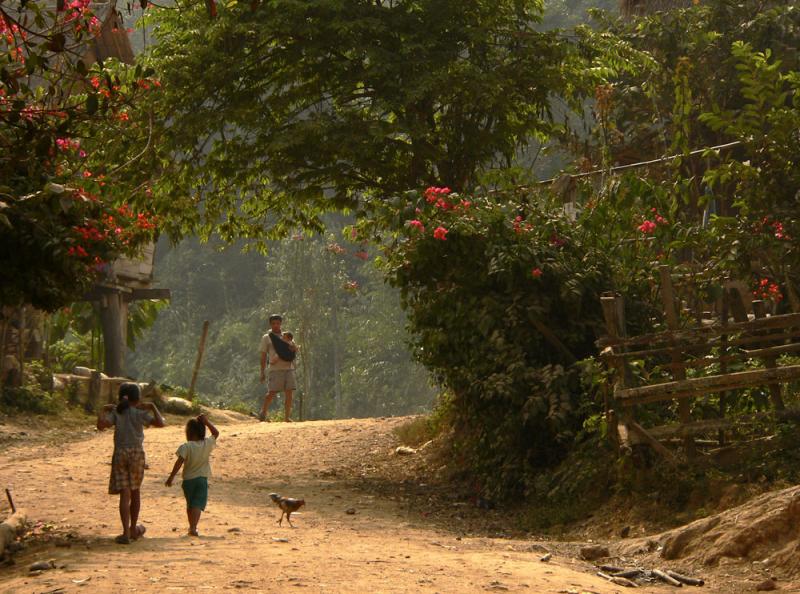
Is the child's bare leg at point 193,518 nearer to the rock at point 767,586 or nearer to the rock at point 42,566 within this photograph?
the rock at point 42,566

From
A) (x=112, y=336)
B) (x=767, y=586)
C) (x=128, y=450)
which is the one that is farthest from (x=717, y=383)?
(x=112, y=336)

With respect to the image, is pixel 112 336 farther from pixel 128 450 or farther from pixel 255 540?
pixel 255 540

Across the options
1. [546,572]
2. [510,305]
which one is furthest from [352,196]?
[546,572]

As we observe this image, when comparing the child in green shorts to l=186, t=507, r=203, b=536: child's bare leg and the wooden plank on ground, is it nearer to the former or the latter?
l=186, t=507, r=203, b=536: child's bare leg

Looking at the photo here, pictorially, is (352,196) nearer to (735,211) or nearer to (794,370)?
(735,211)

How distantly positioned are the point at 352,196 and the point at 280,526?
726cm

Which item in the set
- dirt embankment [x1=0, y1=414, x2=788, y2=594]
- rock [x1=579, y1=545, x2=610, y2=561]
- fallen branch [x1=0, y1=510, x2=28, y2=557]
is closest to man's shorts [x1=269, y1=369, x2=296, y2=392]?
dirt embankment [x1=0, y1=414, x2=788, y2=594]

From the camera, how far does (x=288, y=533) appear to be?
9508 millimetres

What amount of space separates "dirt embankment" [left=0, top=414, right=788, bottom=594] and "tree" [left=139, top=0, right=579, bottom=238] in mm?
3512

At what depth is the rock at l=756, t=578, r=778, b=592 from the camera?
718 centimetres

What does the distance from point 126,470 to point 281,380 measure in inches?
411

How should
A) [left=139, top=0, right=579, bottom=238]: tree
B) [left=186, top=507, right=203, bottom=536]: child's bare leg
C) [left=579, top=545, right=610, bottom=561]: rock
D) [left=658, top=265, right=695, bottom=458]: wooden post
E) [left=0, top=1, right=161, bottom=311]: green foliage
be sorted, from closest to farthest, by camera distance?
[left=0, top=1, right=161, bottom=311]: green foliage, [left=579, top=545, right=610, bottom=561]: rock, [left=186, top=507, right=203, bottom=536]: child's bare leg, [left=658, top=265, right=695, bottom=458]: wooden post, [left=139, top=0, right=579, bottom=238]: tree

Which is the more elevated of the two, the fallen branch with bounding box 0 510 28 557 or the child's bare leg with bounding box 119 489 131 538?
the child's bare leg with bounding box 119 489 131 538

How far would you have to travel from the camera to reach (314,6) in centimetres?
1409
